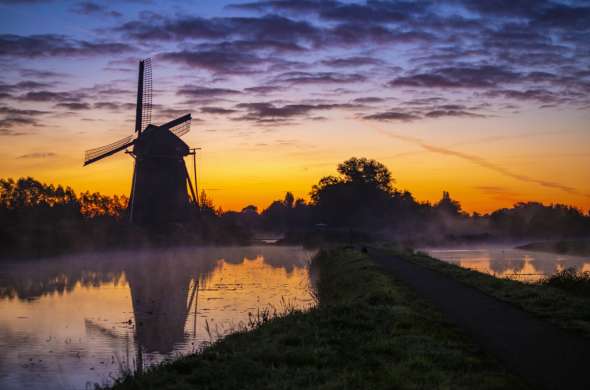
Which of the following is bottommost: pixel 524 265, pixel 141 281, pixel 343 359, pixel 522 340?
pixel 141 281

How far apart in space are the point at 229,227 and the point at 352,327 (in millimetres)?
89309

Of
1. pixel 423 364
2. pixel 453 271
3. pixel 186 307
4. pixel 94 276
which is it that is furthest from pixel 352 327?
pixel 94 276

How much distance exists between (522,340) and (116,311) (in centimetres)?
1949

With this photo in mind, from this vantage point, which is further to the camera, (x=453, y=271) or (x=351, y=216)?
(x=351, y=216)

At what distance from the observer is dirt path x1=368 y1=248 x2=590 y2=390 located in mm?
10211

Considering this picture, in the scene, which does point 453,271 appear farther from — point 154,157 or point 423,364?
point 154,157

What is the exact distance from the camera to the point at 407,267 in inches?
1492

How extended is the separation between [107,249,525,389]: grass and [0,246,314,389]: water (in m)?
3.27

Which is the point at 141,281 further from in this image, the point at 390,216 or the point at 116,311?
the point at 390,216

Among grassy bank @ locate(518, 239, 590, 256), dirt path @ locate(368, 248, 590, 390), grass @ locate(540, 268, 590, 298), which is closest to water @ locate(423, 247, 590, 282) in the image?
grass @ locate(540, 268, 590, 298)

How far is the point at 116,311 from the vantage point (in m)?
28.1

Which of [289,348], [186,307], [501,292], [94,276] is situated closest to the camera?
[289,348]

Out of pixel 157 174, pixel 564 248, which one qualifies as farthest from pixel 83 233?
pixel 564 248

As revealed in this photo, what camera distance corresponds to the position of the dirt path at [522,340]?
10.2 m
